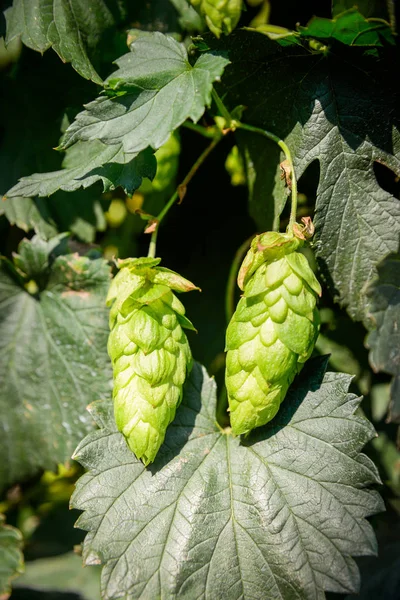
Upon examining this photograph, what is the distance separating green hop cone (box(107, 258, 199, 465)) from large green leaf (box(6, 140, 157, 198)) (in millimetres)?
210

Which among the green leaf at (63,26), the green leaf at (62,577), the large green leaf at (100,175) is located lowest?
the green leaf at (62,577)

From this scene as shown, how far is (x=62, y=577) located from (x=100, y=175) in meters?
1.66

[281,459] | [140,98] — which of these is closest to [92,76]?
[140,98]

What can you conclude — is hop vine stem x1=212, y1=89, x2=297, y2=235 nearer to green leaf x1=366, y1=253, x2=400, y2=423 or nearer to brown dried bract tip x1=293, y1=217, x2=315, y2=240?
brown dried bract tip x1=293, y1=217, x2=315, y2=240

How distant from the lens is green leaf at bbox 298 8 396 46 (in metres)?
1.14

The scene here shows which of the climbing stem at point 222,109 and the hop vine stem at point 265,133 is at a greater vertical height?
the climbing stem at point 222,109

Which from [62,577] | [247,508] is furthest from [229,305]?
[62,577]

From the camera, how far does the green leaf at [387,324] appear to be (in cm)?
108

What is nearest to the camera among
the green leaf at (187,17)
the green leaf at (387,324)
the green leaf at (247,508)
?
the green leaf at (387,324)

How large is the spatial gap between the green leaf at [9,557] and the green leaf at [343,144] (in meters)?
1.32

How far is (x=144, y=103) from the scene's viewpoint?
1.18m

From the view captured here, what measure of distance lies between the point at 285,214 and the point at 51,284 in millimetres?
745

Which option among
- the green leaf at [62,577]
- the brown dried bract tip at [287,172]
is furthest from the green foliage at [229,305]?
the green leaf at [62,577]

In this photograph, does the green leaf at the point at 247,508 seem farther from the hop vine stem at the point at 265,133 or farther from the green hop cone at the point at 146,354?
the hop vine stem at the point at 265,133
